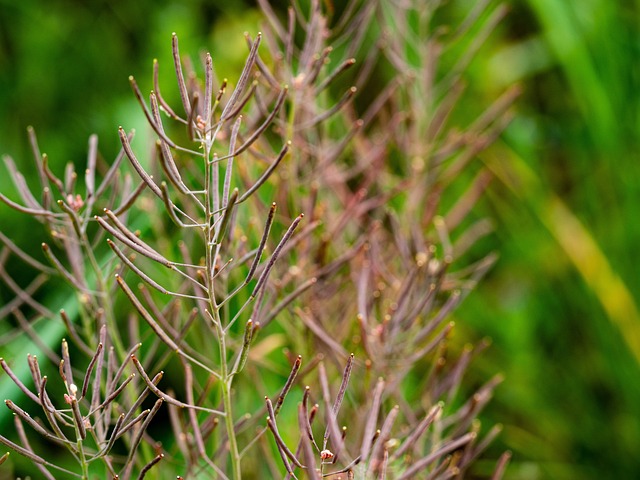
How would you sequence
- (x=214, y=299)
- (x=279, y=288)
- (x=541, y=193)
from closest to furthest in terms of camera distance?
1. (x=214, y=299)
2. (x=279, y=288)
3. (x=541, y=193)

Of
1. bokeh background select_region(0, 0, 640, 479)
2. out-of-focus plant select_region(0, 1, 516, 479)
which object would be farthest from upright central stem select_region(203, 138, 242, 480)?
bokeh background select_region(0, 0, 640, 479)

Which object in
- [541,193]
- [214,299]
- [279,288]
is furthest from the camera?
[541,193]

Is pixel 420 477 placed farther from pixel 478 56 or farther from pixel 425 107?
pixel 478 56

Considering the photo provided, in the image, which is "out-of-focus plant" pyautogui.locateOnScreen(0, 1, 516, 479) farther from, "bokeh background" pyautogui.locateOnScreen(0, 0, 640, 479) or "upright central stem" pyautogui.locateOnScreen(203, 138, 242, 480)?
"bokeh background" pyautogui.locateOnScreen(0, 0, 640, 479)

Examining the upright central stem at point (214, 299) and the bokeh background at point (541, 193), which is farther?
the bokeh background at point (541, 193)

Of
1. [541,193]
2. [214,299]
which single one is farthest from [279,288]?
[541,193]

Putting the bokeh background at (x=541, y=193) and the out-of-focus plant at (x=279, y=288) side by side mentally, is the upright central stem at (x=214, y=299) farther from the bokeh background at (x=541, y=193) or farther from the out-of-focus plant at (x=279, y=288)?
the bokeh background at (x=541, y=193)

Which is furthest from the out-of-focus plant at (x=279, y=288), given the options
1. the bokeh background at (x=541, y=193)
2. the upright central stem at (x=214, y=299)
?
the bokeh background at (x=541, y=193)

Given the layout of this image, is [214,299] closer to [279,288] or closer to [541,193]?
[279,288]
